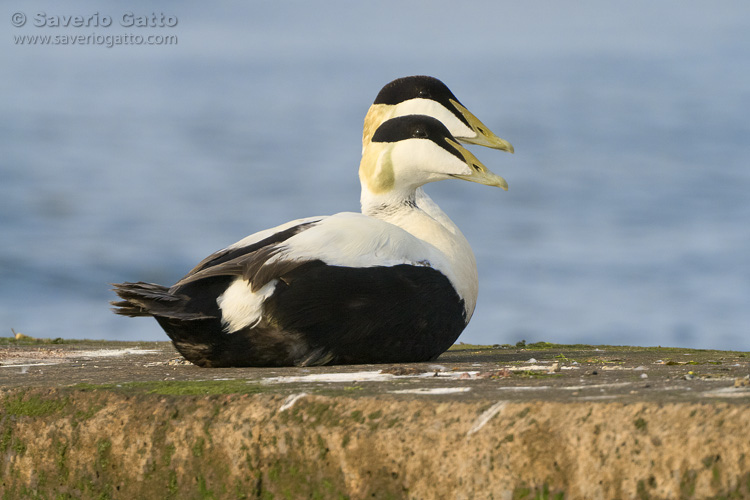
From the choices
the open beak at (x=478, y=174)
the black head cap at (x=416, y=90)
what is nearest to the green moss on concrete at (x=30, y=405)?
A: the open beak at (x=478, y=174)

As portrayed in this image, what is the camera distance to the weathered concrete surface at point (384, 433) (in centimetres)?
245

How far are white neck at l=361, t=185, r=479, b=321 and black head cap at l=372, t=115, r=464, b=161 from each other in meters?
0.35

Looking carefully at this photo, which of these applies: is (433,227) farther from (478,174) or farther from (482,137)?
(482,137)

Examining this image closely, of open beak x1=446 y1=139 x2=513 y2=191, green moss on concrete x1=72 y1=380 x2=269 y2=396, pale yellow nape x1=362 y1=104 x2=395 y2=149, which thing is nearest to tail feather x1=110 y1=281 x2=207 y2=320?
green moss on concrete x1=72 y1=380 x2=269 y2=396

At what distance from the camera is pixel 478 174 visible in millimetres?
5535

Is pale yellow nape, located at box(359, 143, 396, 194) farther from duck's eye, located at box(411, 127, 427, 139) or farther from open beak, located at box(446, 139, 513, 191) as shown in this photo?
open beak, located at box(446, 139, 513, 191)

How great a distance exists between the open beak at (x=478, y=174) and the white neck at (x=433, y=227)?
12.3 inches

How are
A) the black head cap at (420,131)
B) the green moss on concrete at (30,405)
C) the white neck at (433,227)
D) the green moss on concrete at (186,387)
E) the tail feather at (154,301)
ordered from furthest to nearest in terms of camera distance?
the black head cap at (420,131) → the white neck at (433,227) → the tail feather at (154,301) → the green moss on concrete at (30,405) → the green moss on concrete at (186,387)

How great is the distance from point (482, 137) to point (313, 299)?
2624 mm

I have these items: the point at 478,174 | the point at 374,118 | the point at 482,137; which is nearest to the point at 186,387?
the point at 478,174

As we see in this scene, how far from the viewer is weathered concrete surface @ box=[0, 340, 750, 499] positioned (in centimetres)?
245

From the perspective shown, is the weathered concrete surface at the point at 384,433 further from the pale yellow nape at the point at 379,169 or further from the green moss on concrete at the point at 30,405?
the pale yellow nape at the point at 379,169

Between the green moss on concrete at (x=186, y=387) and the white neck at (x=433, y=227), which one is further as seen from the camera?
the white neck at (x=433, y=227)

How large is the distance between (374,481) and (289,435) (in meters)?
0.33
